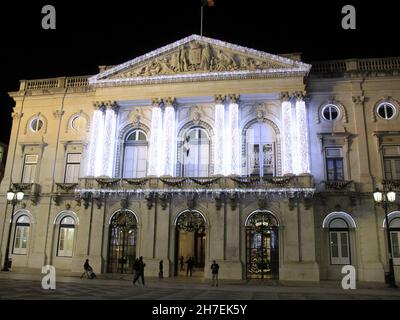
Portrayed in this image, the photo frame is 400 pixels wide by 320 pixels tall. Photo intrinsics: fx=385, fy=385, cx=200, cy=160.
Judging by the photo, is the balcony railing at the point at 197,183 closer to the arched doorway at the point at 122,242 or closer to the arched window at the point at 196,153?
the arched window at the point at 196,153

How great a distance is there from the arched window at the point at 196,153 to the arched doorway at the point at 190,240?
11.5 feet

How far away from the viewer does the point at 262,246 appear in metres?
27.7

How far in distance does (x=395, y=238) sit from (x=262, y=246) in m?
9.41

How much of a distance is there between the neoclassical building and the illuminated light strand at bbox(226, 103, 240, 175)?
12 cm

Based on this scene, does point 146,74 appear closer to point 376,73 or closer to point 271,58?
point 271,58

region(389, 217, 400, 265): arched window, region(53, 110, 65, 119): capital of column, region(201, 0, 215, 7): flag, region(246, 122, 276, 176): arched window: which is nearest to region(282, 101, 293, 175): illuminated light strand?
region(246, 122, 276, 176): arched window

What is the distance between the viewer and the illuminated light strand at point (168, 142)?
97.1ft

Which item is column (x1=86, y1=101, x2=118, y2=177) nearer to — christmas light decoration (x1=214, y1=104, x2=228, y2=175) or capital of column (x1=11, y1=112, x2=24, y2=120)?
capital of column (x1=11, y1=112, x2=24, y2=120)

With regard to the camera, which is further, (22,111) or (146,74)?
(22,111)

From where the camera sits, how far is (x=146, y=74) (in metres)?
31.6

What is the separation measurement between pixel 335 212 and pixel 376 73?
450 inches

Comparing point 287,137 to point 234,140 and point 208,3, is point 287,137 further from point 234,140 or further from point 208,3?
point 208,3

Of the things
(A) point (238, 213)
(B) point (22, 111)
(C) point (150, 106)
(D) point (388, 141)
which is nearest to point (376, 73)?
(D) point (388, 141)

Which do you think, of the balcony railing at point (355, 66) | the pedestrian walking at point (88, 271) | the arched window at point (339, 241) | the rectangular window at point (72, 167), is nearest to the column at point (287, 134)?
the balcony railing at point (355, 66)
